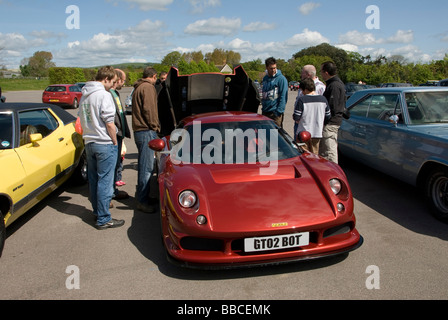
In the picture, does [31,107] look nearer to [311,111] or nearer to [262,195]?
[262,195]

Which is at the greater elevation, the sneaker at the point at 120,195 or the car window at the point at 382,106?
the car window at the point at 382,106

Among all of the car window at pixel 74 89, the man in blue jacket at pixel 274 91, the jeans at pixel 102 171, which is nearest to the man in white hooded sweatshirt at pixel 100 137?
the jeans at pixel 102 171

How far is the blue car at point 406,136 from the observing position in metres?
4.23

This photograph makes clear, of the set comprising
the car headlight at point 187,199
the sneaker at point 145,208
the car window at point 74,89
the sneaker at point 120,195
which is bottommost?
the sneaker at point 145,208

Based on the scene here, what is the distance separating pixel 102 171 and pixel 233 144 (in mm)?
1551

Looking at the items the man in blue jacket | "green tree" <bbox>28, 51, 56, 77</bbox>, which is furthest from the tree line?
the man in blue jacket

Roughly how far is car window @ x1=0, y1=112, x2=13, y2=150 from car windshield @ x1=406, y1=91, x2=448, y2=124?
520 cm

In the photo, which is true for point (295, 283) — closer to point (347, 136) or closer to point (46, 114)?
point (347, 136)

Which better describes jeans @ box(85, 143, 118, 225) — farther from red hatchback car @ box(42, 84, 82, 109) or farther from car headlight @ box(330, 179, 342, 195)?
red hatchback car @ box(42, 84, 82, 109)

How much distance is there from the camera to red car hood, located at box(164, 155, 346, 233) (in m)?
2.88

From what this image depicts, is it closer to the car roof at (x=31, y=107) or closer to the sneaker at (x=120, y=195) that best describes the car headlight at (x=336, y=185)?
the sneaker at (x=120, y=195)

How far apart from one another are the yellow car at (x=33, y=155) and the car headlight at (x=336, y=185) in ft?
10.6

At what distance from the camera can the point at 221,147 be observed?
398cm
